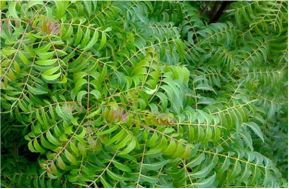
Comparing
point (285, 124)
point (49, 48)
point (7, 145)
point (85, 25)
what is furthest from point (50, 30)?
point (285, 124)

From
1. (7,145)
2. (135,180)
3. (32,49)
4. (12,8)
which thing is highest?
(12,8)

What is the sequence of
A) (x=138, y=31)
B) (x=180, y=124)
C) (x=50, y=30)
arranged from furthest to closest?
(x=138, y=31) → (x=180, y=124) → (x=50, y=30)

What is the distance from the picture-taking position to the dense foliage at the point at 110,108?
1824 mm

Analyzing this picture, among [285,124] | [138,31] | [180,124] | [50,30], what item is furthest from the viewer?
[285,124]

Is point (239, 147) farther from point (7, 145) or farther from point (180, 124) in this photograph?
point (7, 145)

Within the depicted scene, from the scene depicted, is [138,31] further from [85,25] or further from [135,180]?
[135,180]

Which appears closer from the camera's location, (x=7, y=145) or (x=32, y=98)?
(x=32, y=98)

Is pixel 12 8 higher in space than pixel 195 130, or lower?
higher

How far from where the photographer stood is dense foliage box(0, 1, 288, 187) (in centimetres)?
182

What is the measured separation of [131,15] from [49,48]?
0.61m

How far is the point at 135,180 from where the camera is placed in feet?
6.44

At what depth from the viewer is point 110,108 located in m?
1.78

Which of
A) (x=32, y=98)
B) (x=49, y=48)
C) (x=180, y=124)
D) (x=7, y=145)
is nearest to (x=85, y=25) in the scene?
(x=49, y=48)

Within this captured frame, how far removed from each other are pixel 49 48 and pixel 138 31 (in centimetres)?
54
